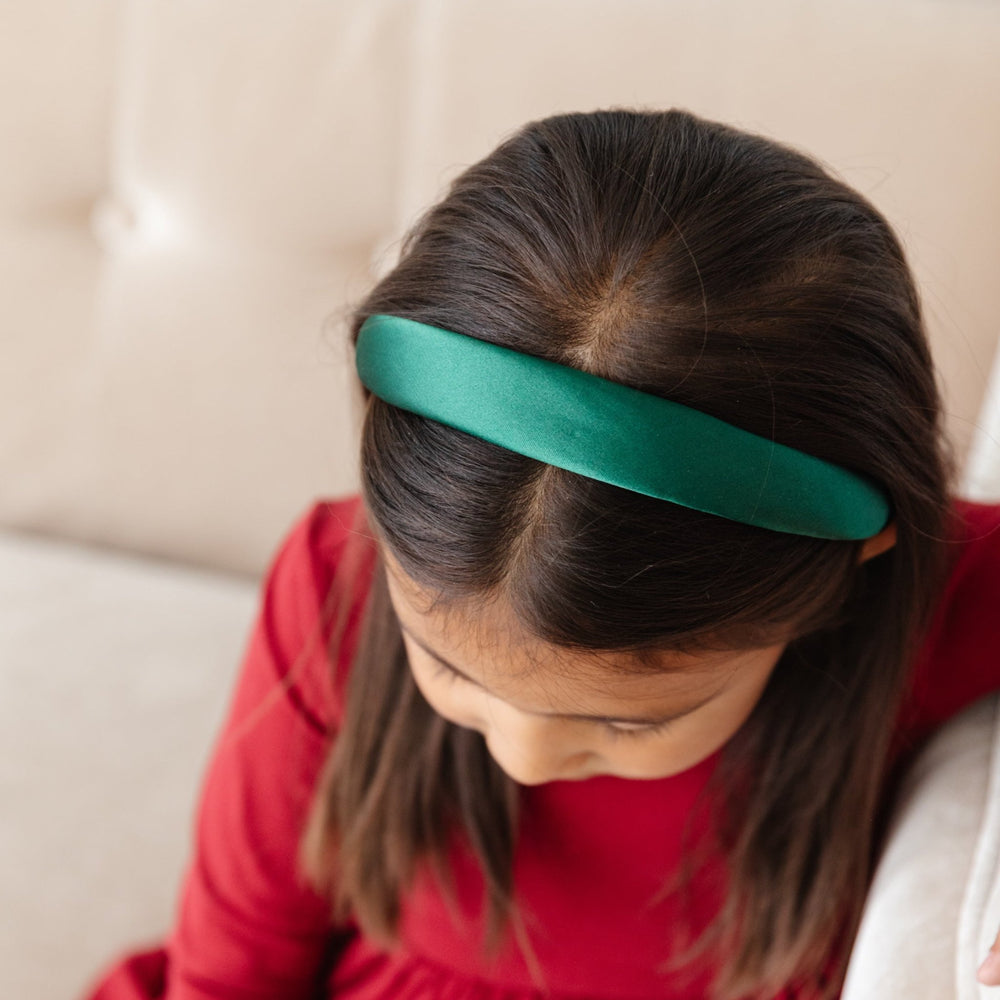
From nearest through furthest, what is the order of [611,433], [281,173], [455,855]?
[611,433]
[455,855]
[281,173]

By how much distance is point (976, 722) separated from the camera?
2.35ft

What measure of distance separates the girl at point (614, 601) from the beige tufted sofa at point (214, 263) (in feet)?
0.34

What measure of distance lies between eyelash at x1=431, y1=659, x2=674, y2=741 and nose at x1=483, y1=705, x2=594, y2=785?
17 millimetres

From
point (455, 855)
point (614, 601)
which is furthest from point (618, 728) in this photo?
point (455, 855)

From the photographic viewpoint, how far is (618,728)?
1.89ft

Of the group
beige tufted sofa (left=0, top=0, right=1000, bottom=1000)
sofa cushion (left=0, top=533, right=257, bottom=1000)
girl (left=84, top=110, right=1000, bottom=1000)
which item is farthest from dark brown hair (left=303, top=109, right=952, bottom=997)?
sofa cushion (left=0, top=533, right=257, bottom=1000)

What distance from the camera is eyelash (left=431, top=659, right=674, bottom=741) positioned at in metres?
0.58

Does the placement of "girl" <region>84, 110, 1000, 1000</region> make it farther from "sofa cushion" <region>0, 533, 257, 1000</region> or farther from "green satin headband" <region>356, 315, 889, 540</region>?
"sofa cushion" <region>0, 533, 257, 1000</region>

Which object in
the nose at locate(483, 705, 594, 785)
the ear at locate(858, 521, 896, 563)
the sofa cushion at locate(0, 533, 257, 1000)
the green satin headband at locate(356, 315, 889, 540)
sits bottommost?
the sofa cushion at locate(0, 533, 257, 1000)

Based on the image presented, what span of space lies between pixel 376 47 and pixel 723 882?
730 millimetres

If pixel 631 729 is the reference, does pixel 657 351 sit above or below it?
above

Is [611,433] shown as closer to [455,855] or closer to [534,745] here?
[534,745]

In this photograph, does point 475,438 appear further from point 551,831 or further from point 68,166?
point 68,166

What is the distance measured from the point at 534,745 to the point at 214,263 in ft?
2.11
